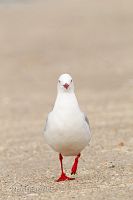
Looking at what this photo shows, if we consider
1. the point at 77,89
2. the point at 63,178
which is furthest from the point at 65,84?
the point at 77,89

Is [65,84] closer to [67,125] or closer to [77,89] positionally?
[67,125]

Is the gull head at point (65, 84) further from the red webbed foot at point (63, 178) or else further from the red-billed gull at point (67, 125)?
the red webbed foot at point (63, 178)

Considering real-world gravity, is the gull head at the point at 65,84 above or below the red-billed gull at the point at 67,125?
above

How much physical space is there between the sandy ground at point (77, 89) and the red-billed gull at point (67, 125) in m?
0.41

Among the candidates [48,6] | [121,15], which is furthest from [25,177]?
[48,6]

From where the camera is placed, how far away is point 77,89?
20.2 meters

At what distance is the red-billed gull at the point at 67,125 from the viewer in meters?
7.72

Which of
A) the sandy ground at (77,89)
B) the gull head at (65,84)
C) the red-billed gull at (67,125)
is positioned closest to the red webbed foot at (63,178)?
Result: the sandy ground at (77,89)

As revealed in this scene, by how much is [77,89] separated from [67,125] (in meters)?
12.5

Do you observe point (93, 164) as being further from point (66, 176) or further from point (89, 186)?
point (89, 186)

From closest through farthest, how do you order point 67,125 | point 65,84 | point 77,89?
point 67,125
point 65,84
point 77,89

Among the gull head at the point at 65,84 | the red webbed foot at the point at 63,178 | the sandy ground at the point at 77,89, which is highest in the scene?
the sandy ground at the point at 77,89

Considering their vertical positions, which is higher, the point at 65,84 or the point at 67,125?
the point at 65,84

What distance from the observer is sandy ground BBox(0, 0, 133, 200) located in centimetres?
813
